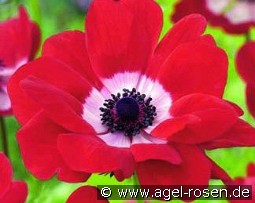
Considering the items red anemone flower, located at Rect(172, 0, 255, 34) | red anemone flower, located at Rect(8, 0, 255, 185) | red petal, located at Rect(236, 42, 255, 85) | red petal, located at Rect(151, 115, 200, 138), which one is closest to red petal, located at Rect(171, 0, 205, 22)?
red anemone flower, located at Rect(172, 0, 255, 34)

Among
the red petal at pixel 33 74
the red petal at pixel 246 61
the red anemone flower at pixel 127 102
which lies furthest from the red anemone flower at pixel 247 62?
the red petal at pixel 33 74

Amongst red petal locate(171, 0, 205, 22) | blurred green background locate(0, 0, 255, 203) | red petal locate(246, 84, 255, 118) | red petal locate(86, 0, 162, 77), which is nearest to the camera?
red petal locate(86, 0, 162, 77)

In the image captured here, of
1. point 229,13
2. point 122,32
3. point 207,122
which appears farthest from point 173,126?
point 229,13

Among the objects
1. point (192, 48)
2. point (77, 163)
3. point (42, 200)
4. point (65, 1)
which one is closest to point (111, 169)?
point (77, 163)

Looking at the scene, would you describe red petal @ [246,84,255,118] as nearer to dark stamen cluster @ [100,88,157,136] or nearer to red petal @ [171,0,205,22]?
dark stamen cluster @ [100,88,157,136]

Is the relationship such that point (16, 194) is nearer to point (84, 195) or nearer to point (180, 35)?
point (84, 195)
